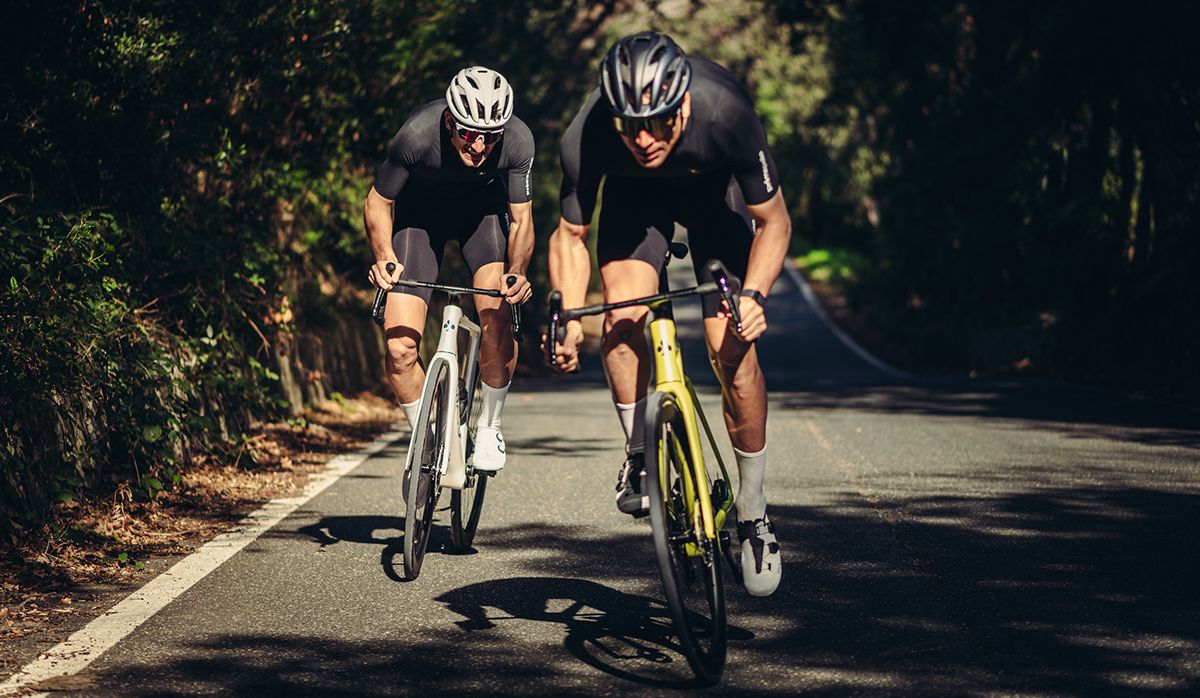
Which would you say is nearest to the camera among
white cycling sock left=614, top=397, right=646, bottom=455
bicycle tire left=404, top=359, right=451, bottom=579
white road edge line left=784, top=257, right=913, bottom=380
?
white cycling sock left=614, top=397, right=646, bottom=455

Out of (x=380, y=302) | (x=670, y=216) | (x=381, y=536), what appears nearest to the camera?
(x=670, y=216)

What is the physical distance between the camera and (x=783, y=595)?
5832 millimetres

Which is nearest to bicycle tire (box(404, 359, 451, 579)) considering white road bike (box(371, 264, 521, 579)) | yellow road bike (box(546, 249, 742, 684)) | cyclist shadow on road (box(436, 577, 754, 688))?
white road bike (box(371, 264, 521, 579))

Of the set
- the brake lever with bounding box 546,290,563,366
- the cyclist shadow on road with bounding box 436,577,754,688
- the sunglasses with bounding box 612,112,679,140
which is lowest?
the cyclist shadow on road with bounding box 436,577,754,688

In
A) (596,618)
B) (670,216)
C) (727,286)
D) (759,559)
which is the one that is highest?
(670,216)

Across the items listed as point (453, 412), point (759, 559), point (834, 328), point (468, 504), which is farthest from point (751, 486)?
point (834, 328)

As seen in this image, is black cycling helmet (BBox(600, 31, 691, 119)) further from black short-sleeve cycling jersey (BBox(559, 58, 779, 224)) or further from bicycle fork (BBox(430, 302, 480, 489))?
bicycle fork (BBox(430, 302, 480, 489))

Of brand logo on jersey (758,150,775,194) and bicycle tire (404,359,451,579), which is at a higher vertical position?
brand logo on jersey (758,150,775,194)

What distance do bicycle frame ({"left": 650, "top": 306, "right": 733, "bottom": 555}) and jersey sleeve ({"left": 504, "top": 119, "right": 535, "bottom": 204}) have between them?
66.3 inches

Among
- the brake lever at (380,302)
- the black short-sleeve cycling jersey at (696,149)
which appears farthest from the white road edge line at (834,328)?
the black short-sleeve cycling jersey at (696,149)

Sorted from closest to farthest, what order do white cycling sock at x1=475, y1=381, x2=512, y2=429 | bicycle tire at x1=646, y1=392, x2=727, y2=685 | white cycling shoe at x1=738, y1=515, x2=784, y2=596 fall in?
bicycle tire at x1=646, y1=392, x2=727, y2=685
white cycling shoe at x1=738, y1=515, x2=784, y2=596
white cycling sock at x1=475, y1=381, x2=512, y2=429

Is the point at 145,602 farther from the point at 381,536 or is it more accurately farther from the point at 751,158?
the point at 751,158

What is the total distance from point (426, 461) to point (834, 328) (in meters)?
32.6

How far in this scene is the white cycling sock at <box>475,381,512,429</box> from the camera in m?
6.89
